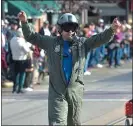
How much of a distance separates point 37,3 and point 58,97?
1775cm

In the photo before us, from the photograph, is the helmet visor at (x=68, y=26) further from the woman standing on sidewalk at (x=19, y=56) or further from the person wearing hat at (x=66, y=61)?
the woman standing on sidewalk at (x=19, y=56)

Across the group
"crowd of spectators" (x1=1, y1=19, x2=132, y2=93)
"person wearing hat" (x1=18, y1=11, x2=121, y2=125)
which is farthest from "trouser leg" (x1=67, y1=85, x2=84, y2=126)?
"crowd of spectators" (x1=1, y1=19, x2=132, y2=93)

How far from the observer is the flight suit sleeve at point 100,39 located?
18.7 ft

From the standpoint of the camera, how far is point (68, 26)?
18.6 feet

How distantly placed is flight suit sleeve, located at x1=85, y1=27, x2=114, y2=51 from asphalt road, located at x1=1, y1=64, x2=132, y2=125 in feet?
10.5

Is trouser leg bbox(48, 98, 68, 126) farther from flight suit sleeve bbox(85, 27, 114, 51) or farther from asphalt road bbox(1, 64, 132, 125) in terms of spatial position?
asphalt road bbox(1, 64, 132, 125)

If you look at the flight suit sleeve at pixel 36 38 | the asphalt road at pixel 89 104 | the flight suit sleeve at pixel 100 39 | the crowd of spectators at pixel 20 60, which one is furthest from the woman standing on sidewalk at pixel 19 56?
the flight suit sleeve at pixel 100 39

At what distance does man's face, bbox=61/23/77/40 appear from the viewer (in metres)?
5.68

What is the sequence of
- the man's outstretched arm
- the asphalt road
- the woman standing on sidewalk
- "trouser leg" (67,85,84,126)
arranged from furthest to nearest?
the woman standing on sidewalk, the asphalt road, "trouser leg" (67,85,84,126), the man's outstretched arm

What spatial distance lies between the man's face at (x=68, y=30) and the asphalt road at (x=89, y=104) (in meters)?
3.35

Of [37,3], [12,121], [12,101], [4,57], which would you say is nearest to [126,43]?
[37,3]

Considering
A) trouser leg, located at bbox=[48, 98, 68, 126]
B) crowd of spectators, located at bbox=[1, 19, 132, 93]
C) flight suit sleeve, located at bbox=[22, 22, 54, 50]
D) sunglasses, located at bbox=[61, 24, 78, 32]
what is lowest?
crowd of spectators, located at bbox=[1, 19, 132, 93]

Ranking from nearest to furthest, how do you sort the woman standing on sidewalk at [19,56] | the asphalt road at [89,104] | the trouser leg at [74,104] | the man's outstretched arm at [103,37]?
the man's outstretched arm at [103,37] < the trouser leg at [74,104] < the asphalt road at [89,104] < the woman standing on sidewalk at [19,56]

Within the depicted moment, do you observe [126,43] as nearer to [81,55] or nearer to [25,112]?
[25,112]
